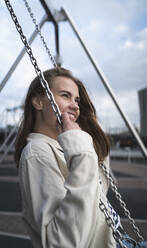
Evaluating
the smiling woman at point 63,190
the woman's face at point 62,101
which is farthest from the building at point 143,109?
the smiling woman at point 63,190

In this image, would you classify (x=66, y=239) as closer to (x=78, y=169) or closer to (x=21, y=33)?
(x=78, y=169)

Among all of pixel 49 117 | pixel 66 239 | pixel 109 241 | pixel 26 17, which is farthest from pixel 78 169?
pixel 26 17

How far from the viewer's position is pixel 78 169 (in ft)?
2.02

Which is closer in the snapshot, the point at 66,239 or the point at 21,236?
the point at 66,239

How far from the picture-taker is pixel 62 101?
39.1 inches

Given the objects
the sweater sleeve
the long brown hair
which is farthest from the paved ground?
the sweater sleeve

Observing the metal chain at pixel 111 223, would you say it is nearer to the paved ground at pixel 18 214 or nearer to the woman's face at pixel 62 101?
the woman's face at pixel 62 101

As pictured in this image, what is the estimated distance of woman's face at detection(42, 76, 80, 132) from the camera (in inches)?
38.9

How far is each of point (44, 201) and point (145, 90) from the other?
55.5ft

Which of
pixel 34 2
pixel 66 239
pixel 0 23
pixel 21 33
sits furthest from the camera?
pixel 34 2

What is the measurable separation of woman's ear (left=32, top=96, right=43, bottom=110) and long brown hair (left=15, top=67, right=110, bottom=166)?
24mm

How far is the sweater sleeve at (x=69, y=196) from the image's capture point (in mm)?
583

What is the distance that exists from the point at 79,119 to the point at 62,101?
341mm

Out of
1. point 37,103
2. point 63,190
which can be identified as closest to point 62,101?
point 37,103
